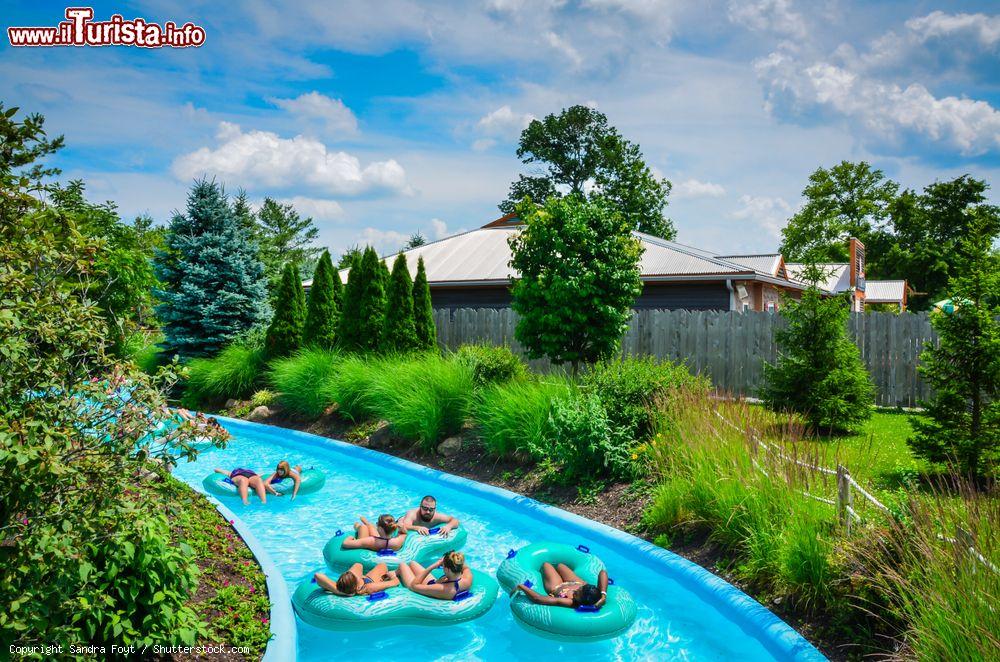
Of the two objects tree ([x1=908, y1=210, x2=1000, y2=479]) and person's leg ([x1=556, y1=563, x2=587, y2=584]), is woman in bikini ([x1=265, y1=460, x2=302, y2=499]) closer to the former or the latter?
person's leg ([x1=556, y1=563, x2=587, y2=584])

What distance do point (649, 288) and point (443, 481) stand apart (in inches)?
476

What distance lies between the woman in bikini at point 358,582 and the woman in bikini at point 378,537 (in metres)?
0.75

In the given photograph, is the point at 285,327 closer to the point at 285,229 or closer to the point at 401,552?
the point at 401,552

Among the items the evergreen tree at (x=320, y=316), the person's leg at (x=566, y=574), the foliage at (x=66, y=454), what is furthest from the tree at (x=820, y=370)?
the evergreen tree at (x=320, y=316)

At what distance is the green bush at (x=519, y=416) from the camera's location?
8977 millimetres

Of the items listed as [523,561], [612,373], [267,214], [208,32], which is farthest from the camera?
[267,214]

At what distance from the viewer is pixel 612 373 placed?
903cm

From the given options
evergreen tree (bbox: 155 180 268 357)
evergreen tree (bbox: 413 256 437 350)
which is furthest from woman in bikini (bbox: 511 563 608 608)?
evergreen tree (bbox: 155 180 268 357)

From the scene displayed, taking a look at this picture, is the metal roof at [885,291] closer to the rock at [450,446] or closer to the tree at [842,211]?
the tree at [842,211]

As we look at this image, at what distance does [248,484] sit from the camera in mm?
9336

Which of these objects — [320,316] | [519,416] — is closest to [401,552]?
[519,416]

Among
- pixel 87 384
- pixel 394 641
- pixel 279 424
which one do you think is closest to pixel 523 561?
pixel 394 641

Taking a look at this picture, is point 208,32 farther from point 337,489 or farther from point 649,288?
point 649,288

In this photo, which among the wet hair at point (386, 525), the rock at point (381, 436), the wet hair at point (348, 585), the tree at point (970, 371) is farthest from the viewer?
the rock at point (381, 436)
